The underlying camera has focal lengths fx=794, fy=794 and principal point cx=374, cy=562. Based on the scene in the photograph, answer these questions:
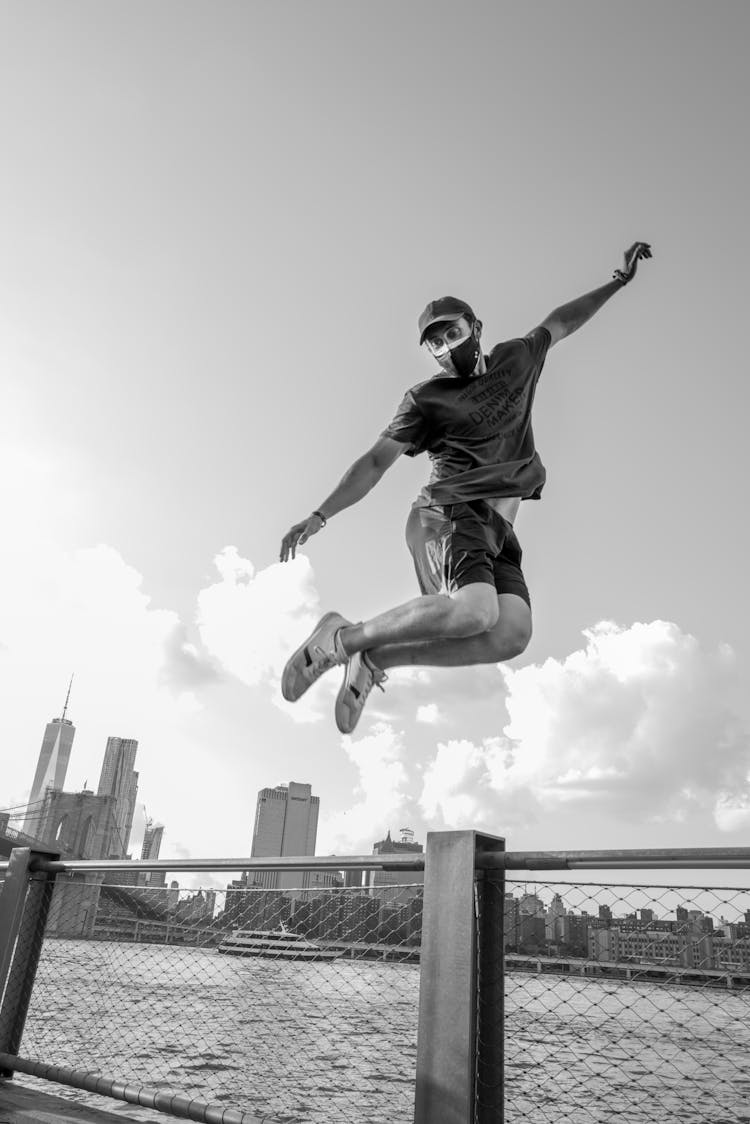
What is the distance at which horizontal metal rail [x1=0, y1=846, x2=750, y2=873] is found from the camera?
95.3 inches

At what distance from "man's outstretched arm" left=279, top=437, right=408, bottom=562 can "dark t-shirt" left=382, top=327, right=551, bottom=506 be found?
67 millimetres

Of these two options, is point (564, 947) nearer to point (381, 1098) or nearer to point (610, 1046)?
point (381, 1098)

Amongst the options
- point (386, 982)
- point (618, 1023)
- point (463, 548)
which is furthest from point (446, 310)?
point (618, 1023)

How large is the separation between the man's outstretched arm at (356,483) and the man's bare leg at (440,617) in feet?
1.91

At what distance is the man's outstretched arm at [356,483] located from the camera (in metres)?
3.62

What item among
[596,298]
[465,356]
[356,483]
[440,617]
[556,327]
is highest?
[596,298]

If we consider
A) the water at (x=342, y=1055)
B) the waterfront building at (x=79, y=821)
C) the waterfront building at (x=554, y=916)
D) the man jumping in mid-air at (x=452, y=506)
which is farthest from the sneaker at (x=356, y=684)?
the waterfront building at (x=79, y=821)

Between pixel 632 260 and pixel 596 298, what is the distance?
25cm

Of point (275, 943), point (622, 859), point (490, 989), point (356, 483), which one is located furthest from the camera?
point (275, 943)

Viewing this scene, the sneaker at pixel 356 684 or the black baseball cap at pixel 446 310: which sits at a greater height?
the black baseball cap at pixel 446 310

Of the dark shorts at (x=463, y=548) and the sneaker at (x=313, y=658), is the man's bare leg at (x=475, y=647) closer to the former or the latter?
the dark shorts at (x=463, y=548)

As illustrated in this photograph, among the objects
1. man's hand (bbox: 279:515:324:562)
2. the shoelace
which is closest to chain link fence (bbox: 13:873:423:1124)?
the shoelace

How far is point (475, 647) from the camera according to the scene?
10.6ft

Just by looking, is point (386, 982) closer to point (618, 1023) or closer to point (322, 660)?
point (322, 660)
